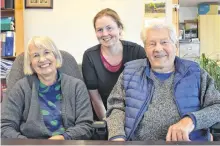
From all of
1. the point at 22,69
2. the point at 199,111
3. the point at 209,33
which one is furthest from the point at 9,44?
the point at 209,33

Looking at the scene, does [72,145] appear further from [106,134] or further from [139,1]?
[139,1]

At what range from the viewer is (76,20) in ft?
11.9

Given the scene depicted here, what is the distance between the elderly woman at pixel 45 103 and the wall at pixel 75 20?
1.87 m

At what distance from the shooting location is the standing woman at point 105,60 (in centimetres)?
198

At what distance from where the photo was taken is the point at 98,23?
200 centimetres

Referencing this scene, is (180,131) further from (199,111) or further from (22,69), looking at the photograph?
(22,69)

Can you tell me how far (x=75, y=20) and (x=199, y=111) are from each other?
249cm

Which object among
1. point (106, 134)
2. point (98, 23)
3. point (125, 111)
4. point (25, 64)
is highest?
point (98, 23)

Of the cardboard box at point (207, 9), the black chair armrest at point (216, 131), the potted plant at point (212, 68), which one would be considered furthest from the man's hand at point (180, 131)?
the cardboard box at point (207, 9)

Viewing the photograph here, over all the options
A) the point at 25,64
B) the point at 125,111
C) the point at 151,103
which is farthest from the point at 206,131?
the point at 25,64

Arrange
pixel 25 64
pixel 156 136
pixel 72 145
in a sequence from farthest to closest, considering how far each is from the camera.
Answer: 1. pixel 25 64
2. pixel 156 136
3. pixel 72 145

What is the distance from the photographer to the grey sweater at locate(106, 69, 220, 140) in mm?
1423

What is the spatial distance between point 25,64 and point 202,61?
4.92ft

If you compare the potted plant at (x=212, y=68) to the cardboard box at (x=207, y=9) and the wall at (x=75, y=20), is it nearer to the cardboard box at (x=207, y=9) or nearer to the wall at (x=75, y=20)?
the wall at (x=75, y=20)
